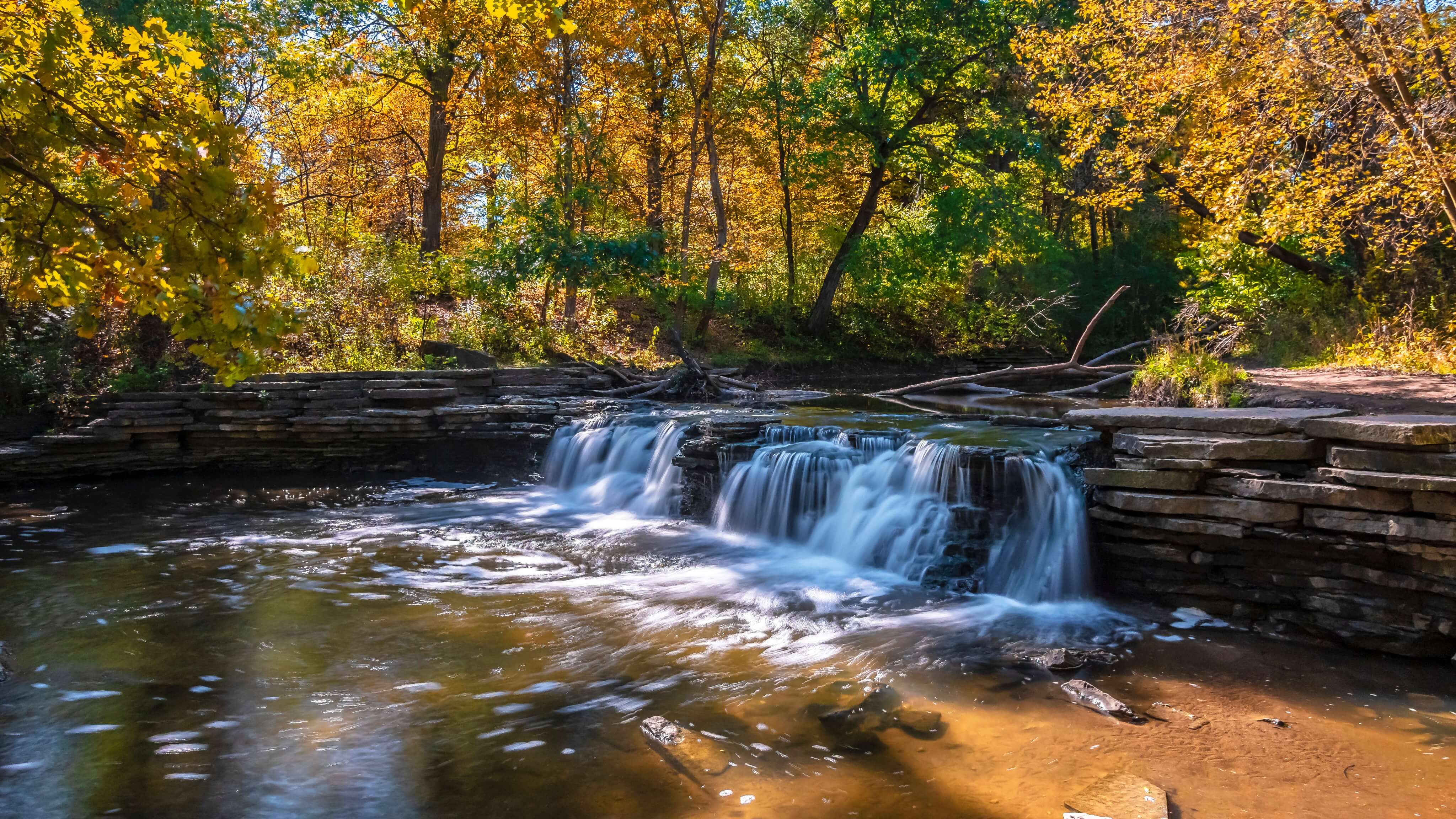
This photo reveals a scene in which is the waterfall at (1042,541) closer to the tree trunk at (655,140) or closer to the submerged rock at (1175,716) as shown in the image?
the submerged rock at (1175,716)

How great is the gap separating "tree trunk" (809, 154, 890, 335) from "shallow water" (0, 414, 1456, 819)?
528 inches

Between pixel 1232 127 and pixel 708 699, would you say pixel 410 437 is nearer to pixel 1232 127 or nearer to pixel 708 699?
pixel 708 699

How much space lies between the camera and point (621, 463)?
10.6 metres

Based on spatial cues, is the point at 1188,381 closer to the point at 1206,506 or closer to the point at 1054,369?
the point at 1054,369

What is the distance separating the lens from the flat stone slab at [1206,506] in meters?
5.61

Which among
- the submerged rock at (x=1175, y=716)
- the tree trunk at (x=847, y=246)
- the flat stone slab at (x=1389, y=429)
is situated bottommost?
the submerged rock at (x=1175, y=716)

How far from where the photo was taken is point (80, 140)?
3234mm

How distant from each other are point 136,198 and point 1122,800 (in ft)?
15.5

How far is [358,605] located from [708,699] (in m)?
3.06

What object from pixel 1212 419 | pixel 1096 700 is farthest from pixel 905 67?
pixel 1096 700

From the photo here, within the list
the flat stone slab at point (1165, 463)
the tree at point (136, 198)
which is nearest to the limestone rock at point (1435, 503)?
the flat stone slab at point (1165, 463)

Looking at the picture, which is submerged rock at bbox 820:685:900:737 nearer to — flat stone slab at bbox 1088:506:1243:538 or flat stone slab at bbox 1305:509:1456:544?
flat stone slab at bbox 1088:506:1243:538

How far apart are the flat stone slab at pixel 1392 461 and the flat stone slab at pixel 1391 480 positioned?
3 cm

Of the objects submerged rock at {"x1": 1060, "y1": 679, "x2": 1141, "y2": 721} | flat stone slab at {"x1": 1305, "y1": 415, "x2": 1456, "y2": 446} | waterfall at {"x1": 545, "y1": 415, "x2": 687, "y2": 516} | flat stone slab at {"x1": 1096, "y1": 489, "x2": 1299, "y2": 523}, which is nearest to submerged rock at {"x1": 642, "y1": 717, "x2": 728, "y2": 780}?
submerged rock at {"x1": 1060, "y1": 679, "x2": 1141, "y2": 721}
